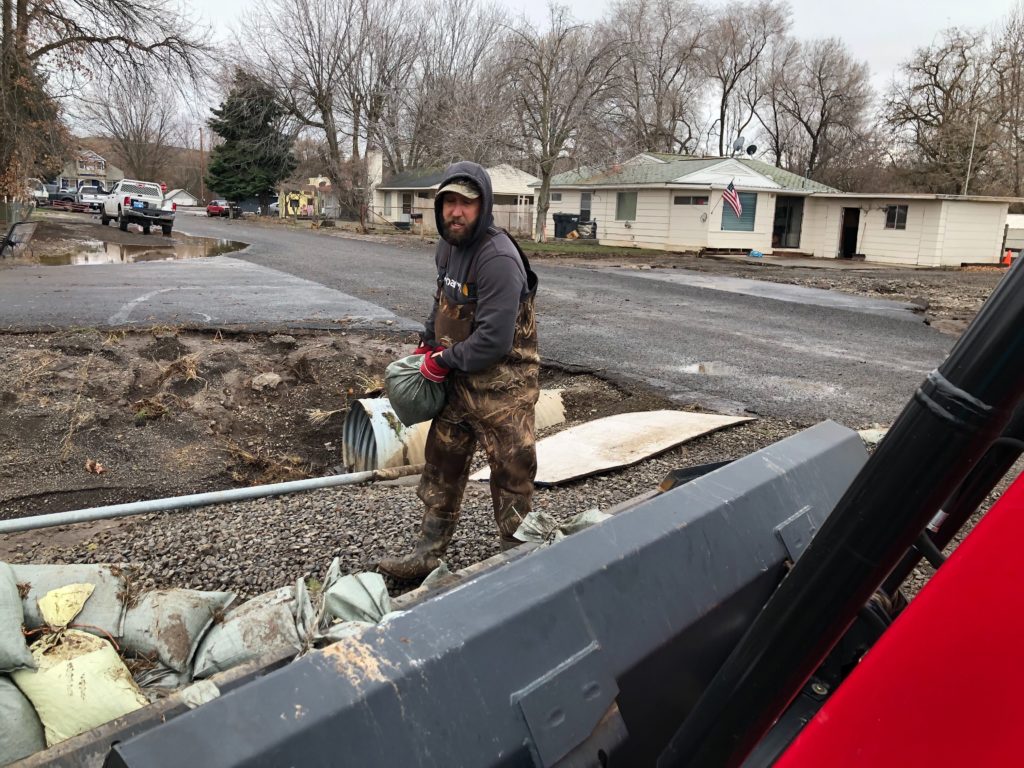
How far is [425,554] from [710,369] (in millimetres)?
5771

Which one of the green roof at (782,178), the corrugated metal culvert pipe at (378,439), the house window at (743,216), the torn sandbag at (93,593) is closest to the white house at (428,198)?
the green roof at (782,178)

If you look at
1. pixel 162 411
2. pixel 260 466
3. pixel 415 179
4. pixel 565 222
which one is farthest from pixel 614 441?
pixel 415 179

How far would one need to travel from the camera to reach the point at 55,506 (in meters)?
5.00

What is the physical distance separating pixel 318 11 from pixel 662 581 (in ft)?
167

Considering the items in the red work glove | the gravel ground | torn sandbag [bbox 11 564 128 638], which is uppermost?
the red work glove

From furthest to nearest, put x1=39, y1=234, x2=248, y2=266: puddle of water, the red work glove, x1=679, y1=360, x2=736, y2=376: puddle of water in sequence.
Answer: x1=39, y1=234, x2=248, y2=266: puddle of water, x1=679, y1=360, x2=736, y2=376: puddle of water, the red work glove

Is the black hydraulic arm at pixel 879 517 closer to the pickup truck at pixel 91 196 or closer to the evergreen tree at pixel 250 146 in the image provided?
the evergreen tree at pixel 250 146

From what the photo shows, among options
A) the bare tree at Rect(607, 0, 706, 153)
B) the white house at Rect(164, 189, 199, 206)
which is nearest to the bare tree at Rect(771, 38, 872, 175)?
the bare tree at Rect(607, 0, 706, 153)

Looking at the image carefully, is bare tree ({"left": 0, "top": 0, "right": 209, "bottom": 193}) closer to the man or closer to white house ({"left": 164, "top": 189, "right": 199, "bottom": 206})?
the man

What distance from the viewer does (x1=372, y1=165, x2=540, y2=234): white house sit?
1558 inches

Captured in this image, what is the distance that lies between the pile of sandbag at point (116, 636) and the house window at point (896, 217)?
Result: 3051 cm

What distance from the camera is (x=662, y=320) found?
12.4 meters

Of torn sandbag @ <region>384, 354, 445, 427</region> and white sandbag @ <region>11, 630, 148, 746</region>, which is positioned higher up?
torn sandbag @ <region>384, 354, 445, 427</region>

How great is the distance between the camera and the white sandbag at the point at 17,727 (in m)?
2.07
